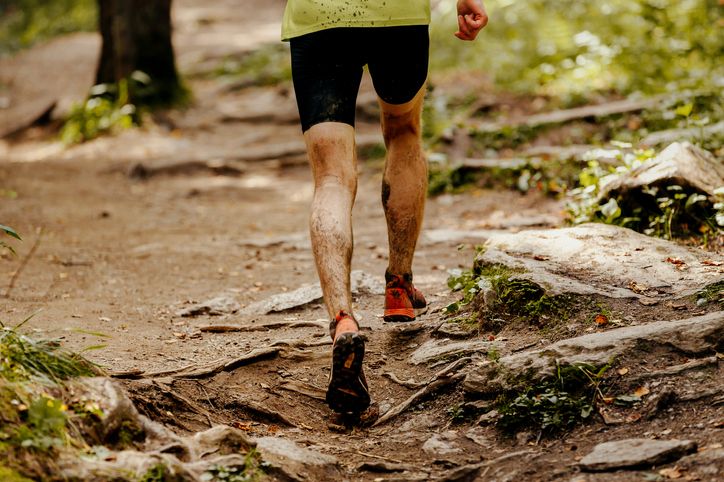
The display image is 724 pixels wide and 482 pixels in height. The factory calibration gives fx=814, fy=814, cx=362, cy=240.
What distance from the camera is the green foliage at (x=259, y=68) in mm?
11500

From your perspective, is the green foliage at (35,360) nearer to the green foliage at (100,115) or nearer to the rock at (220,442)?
the rock at (220,442)

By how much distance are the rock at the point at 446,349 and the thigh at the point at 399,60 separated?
3.38 ft

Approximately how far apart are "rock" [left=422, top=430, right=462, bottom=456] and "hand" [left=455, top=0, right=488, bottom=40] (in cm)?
149

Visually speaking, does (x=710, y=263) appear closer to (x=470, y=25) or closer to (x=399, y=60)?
(x=470, y=25)

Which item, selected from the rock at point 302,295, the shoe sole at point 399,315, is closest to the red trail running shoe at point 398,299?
the shoe sole at point 399,315

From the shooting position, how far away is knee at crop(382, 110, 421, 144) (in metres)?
3.45

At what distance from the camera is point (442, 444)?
9.05 feet

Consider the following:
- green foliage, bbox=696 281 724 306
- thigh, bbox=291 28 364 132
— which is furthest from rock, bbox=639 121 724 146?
thigh, bbox=291 28 364 132

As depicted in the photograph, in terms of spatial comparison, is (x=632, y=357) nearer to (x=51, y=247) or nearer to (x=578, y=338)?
(x=578, y=338)

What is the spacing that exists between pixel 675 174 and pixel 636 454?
8.02ft

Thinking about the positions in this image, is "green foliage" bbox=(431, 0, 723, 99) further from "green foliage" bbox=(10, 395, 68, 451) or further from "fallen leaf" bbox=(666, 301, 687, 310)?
"green foliage" bbox=(10, 395, 68, 451)

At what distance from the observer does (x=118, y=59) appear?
10.0 meters

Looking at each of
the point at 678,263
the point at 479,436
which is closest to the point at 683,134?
the point at 678,263

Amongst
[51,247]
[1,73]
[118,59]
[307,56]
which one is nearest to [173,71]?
[118,59]
